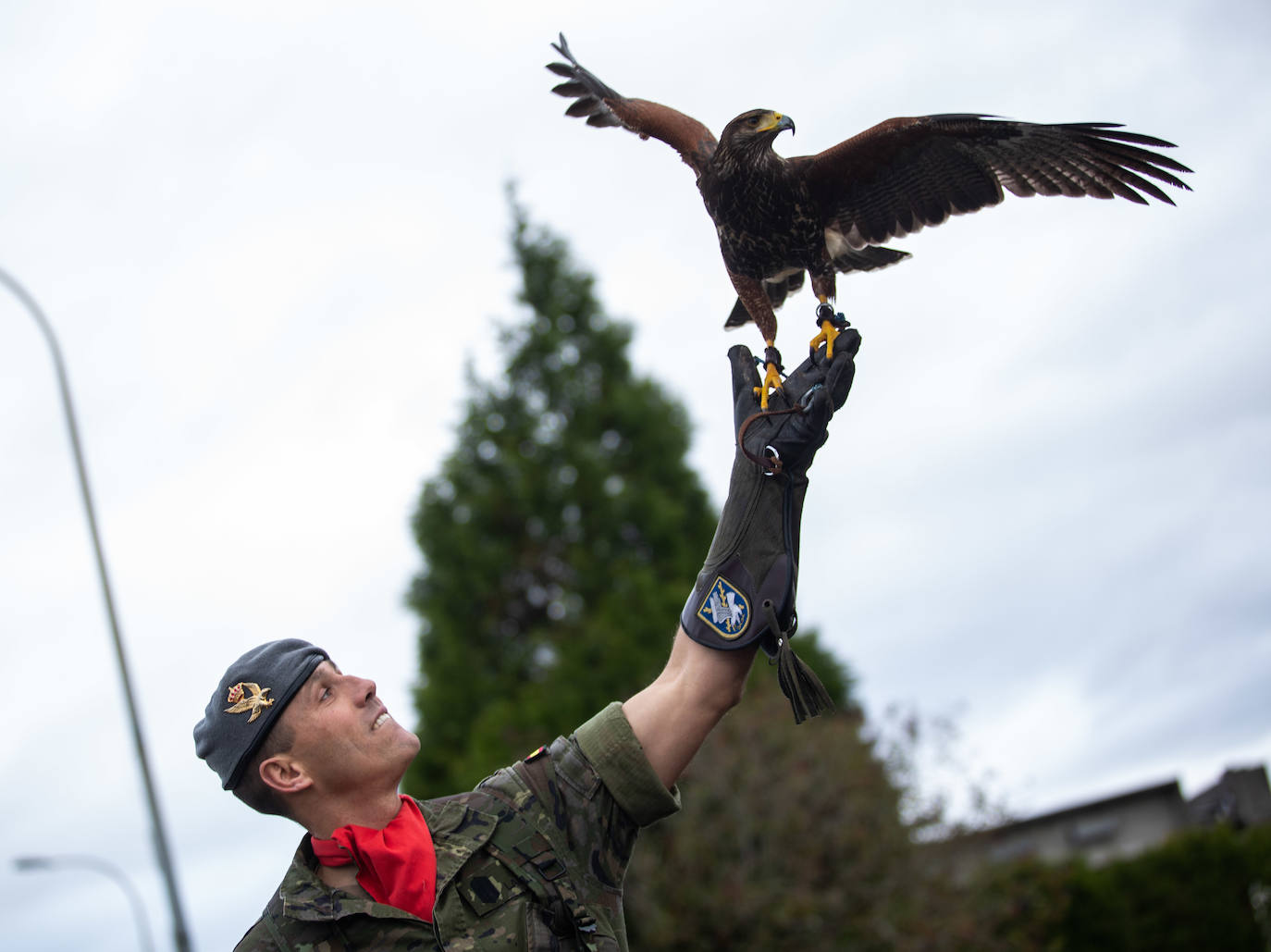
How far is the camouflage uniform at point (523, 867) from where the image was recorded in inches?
79.7

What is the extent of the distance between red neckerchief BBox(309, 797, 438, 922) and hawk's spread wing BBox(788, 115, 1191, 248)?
145 centimetres

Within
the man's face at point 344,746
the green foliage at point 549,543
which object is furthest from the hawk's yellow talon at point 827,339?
the green foliage at point 549,543

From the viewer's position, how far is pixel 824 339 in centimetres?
217

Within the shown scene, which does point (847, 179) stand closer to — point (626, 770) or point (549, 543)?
point (626, 770)

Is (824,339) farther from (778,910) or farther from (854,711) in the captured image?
(854,711)

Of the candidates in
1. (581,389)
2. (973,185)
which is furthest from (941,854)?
(973,185)

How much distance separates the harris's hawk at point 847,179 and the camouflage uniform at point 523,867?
78 centimetres

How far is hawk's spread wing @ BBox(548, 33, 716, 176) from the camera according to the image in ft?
7.77

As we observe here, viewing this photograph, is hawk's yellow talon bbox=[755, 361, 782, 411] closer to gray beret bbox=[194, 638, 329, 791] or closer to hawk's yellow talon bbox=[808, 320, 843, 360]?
hawk's yellow talon bbox=[808, 320, 843, 360]

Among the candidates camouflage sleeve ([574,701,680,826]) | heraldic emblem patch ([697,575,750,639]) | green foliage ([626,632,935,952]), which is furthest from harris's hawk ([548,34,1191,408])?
green foliage ([626,632,935,952])

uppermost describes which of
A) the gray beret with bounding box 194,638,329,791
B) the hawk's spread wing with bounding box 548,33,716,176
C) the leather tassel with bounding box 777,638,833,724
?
the hawk's spread wing with bounding box 548,33,716,176

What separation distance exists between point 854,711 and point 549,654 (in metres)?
3.45

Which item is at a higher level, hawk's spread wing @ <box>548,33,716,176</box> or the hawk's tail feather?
hawk's spread wing @ <box>548,33,716,176</box>

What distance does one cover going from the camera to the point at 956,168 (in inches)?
99.7
